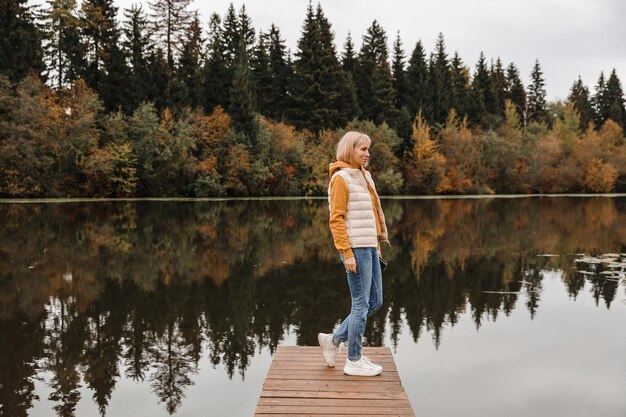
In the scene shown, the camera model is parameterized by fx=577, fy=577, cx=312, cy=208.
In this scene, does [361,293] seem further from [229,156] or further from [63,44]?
[63,44]

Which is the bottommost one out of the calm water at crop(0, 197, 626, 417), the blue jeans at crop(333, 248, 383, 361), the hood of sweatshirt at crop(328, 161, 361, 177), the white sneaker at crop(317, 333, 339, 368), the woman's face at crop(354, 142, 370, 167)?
the calm water at crop(0, 197, 626, 417)

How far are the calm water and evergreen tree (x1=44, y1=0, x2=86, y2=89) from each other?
33.3 m

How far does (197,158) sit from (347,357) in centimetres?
4063

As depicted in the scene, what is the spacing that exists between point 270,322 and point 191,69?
4768 centimetres

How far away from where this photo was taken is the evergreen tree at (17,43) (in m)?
39.2

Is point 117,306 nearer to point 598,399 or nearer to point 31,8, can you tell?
point 598,399

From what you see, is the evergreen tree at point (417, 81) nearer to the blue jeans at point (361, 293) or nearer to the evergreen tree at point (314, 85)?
the evergreen tree at point (314, 85)

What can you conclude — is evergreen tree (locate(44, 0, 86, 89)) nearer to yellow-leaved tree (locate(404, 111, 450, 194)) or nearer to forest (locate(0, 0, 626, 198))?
forest (locate(0, 0, 626, 198))

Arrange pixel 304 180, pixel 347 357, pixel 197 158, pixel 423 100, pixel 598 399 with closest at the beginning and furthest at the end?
pixel 347 357
pixel 598 399
pixel 197 158
pixel 304 180
pixel 423 100

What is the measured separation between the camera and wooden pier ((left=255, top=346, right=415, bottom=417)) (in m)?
4.36

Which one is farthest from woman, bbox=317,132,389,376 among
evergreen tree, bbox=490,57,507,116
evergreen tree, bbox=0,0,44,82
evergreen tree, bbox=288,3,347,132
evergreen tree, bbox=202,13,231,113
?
evergreen tree, bbox=490,57,507,116

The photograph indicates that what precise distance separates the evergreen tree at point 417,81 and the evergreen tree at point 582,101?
972 inches

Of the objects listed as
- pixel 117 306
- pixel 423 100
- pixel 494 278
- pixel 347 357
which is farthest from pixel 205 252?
pixel 423 100

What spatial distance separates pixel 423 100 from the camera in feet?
207
